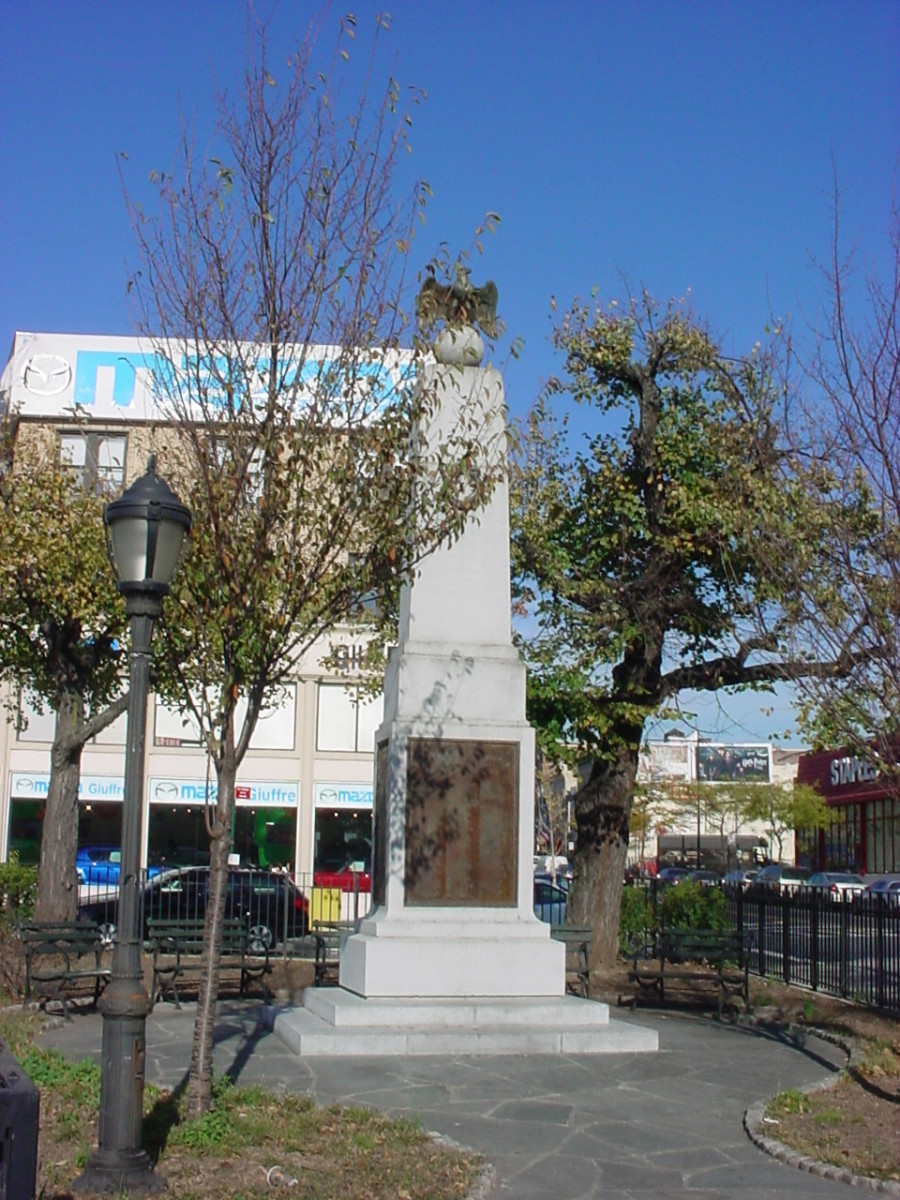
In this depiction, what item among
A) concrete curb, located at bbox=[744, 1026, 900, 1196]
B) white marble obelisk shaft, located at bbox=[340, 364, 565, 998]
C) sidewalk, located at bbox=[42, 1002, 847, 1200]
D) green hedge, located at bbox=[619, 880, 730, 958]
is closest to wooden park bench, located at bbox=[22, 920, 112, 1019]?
sidewalk, located at bbox=[42, 1002, 847, 1200]

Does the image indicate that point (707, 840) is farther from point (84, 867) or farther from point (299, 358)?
point (299, 358)

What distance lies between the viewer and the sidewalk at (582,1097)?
766 centimetres

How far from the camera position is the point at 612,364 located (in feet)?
63.3

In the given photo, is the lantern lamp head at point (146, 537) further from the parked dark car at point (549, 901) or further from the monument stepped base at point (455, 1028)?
the parked dark car at point (549, 901)

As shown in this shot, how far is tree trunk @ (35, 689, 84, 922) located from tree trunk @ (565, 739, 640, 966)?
7.08m

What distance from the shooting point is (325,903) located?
24.9 meters

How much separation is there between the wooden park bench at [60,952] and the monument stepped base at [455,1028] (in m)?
2.64

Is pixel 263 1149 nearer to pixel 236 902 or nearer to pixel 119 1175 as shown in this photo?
pixel 119 1175

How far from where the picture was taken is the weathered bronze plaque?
498 inches

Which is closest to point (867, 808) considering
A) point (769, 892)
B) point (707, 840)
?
point (707, 840)

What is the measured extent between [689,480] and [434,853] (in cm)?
806

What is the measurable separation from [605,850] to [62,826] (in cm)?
763

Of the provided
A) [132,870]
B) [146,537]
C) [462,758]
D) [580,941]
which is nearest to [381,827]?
[462,758]

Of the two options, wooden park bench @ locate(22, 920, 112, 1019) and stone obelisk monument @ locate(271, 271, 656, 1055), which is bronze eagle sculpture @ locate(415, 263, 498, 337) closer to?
stone obelisk monument @ locate(271, 271, 656, 1055)
